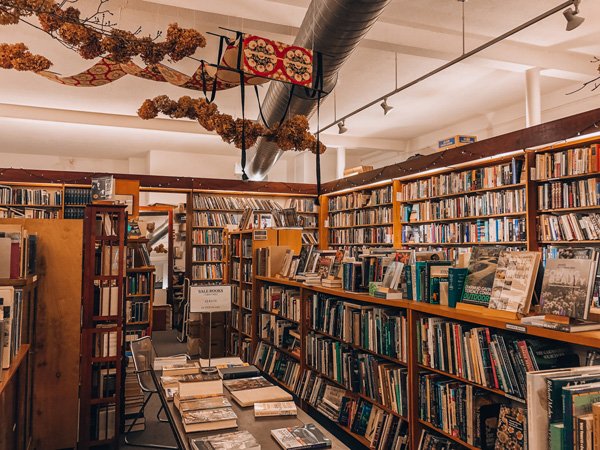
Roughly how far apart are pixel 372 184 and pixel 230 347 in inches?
138

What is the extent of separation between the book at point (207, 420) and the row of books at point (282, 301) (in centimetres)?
223

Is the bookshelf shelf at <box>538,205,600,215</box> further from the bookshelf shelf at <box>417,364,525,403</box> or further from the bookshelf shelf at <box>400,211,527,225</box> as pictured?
the bookshelf shelf at <box>417,364,525,403</box>

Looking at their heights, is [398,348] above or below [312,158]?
below

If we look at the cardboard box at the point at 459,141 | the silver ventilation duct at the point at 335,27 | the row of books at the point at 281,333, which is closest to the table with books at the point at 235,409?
the row of books at the point at 281,333

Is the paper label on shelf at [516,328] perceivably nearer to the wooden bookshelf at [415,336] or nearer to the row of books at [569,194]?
the wooden bookshelf at [415,336]

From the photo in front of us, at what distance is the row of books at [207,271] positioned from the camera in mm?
8906

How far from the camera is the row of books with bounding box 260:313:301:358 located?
15.4ft

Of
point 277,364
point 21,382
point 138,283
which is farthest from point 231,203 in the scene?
point 21,382

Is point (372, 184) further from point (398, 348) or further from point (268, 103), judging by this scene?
point (398, 348)

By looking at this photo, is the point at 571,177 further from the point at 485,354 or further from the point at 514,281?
the point at 485,354

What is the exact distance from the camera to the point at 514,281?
2256mm

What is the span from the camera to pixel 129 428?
4070 millimetres

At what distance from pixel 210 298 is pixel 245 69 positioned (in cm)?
167

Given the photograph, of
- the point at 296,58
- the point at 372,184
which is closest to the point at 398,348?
the point at 296,58
